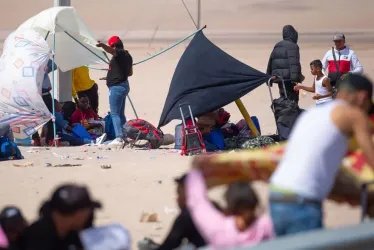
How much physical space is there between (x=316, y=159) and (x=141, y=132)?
26.3 feet

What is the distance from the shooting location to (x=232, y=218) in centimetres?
473

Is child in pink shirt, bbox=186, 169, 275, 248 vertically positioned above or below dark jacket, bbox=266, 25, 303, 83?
below

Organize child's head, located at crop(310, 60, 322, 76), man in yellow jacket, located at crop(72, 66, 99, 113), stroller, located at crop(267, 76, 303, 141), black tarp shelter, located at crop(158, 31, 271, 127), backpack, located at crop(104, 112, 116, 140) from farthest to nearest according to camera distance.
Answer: man in yellow jacket, located at crop(72, 66, 99, 113) → backpack, located at crop(104, 112, 116, 140) → child's head, located at crop(310, 60, 322, 76) → stroller, located at crop(267, 76, 303, 141) → black tarp shelter, located at crop(158, 31, 271, 127)

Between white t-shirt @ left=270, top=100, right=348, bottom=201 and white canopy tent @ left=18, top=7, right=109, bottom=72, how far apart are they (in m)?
9.35

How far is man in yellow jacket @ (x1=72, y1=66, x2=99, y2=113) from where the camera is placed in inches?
577

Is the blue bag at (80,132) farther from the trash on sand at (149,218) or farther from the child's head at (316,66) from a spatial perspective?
the trash on sand at (149,218)

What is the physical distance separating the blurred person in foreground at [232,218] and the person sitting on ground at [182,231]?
47cm

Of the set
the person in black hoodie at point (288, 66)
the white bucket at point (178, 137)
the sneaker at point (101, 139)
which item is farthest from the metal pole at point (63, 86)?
the person in black hoodie at point (288, 66)

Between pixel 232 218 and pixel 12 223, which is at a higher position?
pixel 232 218

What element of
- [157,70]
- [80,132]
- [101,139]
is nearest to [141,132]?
[101,139]

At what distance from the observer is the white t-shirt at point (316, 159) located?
449cm

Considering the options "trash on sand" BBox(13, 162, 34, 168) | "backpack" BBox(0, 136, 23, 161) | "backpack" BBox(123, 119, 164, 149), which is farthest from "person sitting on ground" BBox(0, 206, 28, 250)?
"backpack" BBox(123, 119, 164, 149)

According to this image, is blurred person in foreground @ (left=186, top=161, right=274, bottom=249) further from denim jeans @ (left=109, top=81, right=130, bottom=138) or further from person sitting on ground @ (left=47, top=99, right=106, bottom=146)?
person sitting on ground @ (left=47, top=99, right=106, bottom=146)

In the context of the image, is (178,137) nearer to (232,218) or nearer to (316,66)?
(316,66)
